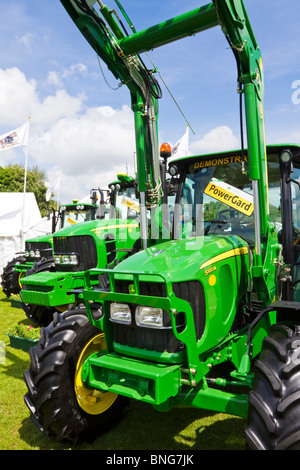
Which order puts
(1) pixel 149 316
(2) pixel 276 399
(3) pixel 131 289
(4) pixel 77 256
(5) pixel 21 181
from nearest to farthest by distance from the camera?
(2) pixel 276 399 < (1) pixel 149 316 < (3) pixel 131 289 < (4) pixel 77 256 < (5) pixel 21 181

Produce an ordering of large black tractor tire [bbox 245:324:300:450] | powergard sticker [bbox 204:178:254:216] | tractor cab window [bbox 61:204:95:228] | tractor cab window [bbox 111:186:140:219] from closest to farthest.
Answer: large black tractor tire [bbox 245:324:300:450] → powergard sticker [bbox 204:178:254:216] → tractor cab window [bbox 111:186:140:219] → tractor cab window [bbox 61:204:95:228]

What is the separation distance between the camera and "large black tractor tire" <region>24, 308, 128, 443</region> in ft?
10.1

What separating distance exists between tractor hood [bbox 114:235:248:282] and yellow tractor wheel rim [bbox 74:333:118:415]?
33.1 inches

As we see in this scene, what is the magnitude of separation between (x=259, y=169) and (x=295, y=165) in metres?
0.91

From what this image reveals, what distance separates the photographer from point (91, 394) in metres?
3.33

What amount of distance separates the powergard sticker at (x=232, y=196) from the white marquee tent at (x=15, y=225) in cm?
1172

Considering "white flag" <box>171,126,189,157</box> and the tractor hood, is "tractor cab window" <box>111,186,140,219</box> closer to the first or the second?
"white flag" <box>171,126,189,157</box>

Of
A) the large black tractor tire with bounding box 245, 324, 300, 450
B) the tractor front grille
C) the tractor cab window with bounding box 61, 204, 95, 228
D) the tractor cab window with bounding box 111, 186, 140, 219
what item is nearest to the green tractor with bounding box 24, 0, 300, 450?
the large black tractor tire with bounding box 245, 324, 300, 450

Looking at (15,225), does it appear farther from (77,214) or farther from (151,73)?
(151,73)

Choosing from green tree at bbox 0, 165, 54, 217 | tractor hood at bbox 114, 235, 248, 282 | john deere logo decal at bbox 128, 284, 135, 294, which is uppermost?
green tree at bbox 0, 165, 54, 217

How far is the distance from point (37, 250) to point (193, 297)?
7.65 meters

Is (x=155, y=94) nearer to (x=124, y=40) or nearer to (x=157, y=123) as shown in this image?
(x=157, y=123)

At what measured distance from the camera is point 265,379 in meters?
2.36

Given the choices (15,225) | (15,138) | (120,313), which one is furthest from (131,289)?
(15,138)
